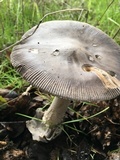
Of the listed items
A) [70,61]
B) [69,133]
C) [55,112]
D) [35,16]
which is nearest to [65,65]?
[70,61]

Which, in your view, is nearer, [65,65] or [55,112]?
[65,65]

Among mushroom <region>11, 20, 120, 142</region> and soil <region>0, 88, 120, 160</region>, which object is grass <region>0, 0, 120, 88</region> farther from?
mushroom <region>11, 20, 120, 142</region>

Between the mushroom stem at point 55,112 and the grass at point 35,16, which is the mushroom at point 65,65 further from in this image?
the grass at point 35,16

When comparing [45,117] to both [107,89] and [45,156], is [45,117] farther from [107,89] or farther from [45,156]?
[107,89]

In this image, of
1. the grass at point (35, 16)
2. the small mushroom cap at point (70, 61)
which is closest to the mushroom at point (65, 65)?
the small mushroom cap at point (70, 61)

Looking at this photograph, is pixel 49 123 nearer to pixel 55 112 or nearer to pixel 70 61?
pixel 55 112

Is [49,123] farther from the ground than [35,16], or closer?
closer
